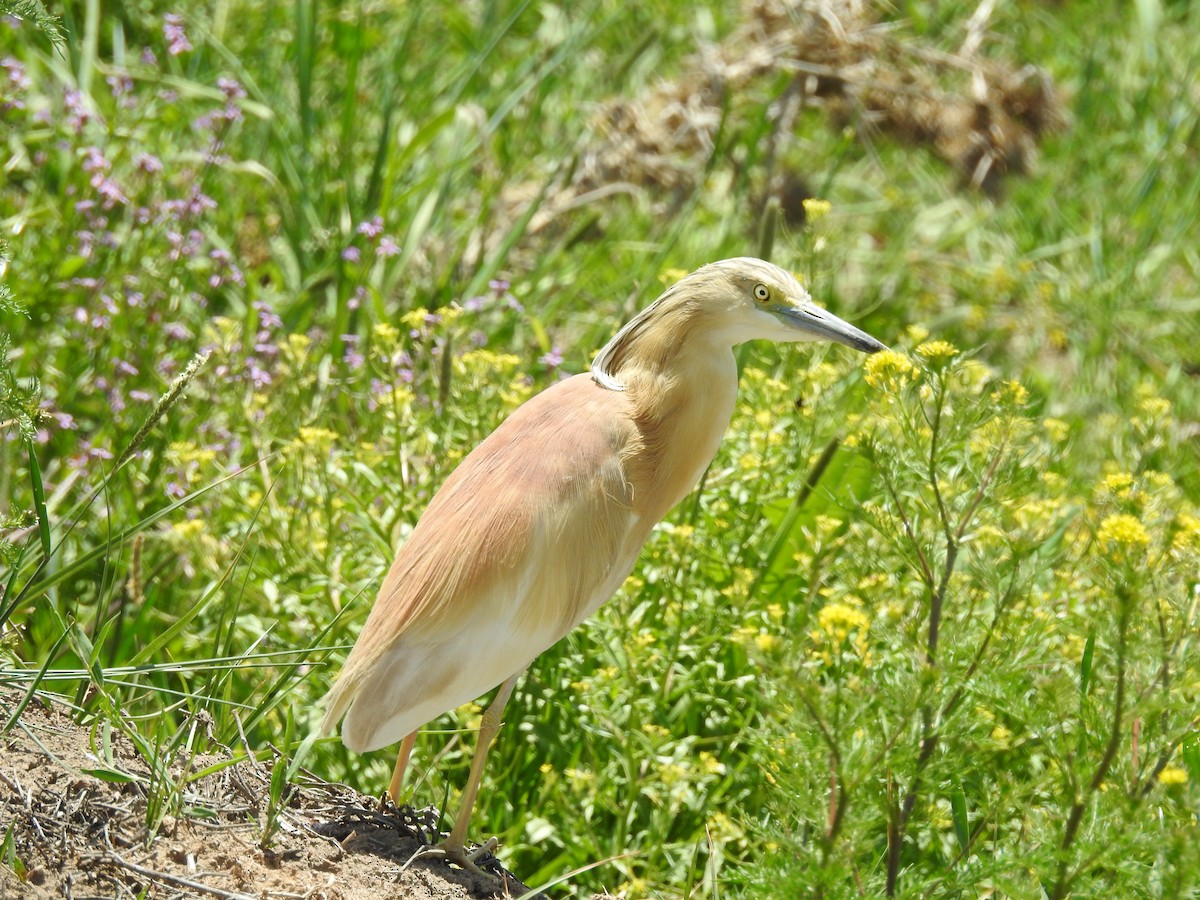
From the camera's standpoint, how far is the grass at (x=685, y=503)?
2256 mm

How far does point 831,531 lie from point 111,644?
1.68m

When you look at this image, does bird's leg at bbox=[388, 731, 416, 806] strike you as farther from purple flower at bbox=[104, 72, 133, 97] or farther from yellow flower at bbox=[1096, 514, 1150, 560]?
purple flower at bbox=[104, 72, 133, 97]

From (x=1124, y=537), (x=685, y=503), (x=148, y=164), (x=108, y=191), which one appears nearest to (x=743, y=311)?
(x=685, y=503)

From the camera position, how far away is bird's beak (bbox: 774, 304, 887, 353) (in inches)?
114

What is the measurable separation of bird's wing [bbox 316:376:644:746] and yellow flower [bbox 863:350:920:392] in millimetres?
680

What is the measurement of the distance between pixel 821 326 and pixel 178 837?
1.57 meters

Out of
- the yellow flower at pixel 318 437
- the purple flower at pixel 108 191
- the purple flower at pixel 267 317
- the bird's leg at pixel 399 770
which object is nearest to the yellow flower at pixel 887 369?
the bird's leg at pixel 399 770

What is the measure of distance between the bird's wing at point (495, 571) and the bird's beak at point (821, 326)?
43cm

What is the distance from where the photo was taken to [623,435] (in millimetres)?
2949

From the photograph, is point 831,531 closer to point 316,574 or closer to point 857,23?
point 316,574

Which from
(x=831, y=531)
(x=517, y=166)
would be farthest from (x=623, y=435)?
(x=517, y=166)

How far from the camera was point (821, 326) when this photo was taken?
9.50ft

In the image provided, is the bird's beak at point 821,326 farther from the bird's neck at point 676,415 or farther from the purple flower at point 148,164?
the purple flower at point 148,164

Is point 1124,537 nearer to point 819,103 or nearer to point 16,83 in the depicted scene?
point 16,83
